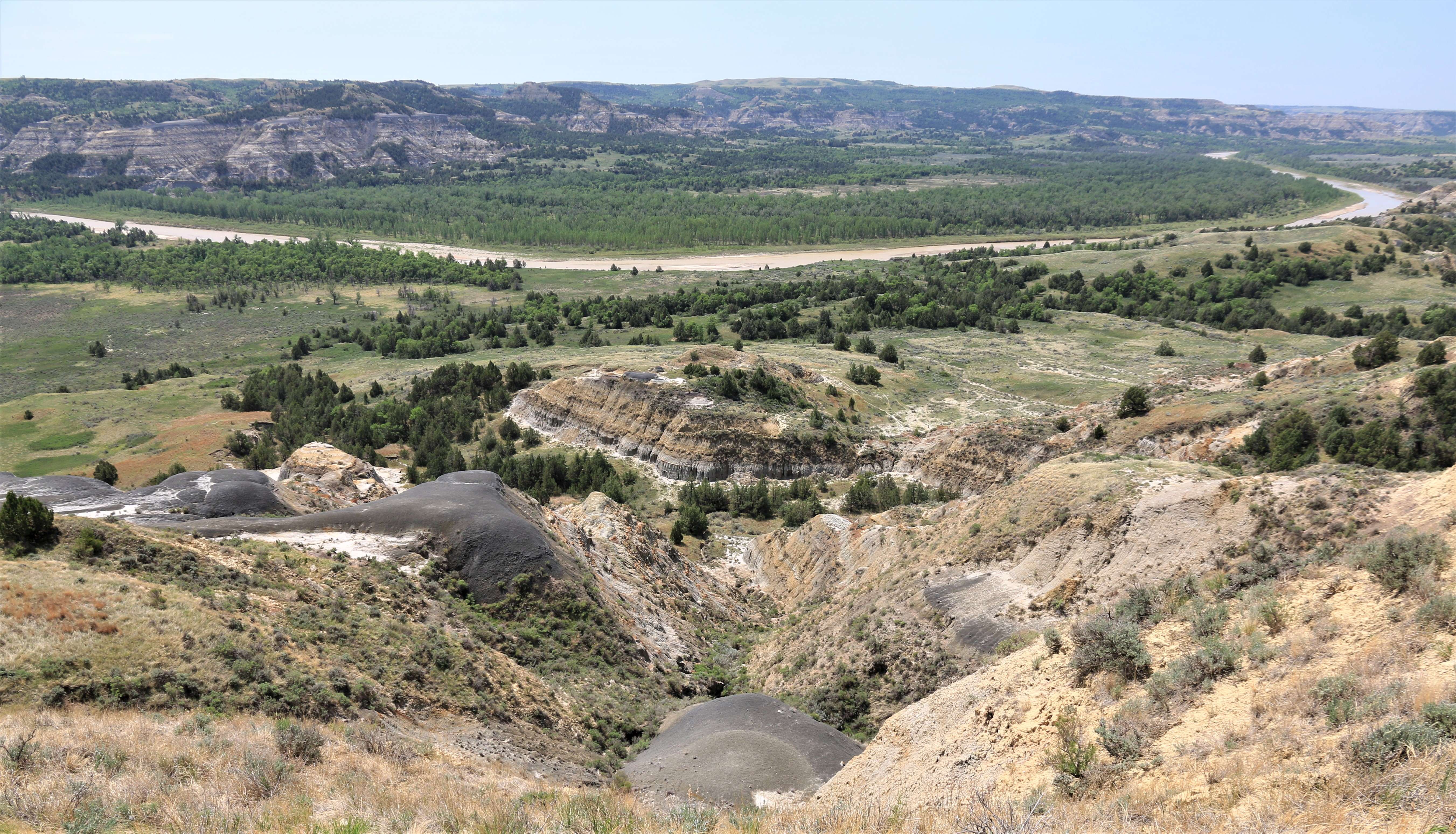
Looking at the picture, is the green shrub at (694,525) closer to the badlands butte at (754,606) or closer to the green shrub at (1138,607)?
the badlands butte at (754,606)

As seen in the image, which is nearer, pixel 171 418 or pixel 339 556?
pixel 339 556

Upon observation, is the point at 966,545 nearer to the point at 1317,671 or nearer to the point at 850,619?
the point at 850,619

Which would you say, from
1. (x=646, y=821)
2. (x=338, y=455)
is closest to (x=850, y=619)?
(x=646, y=821)

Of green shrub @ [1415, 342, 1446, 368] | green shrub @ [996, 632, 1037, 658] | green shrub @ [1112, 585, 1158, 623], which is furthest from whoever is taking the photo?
green shrub @ [1415, 342, 1446, 368]

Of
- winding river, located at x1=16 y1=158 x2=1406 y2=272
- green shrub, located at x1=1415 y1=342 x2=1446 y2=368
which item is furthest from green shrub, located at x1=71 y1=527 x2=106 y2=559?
winding river, located at x1=16 y1=158 x2=1406 y2=272

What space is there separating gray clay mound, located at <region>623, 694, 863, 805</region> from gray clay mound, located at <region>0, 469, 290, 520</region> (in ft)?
61.9

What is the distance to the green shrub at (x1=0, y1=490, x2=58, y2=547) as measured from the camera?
17.8m

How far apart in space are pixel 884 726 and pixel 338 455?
106 ft

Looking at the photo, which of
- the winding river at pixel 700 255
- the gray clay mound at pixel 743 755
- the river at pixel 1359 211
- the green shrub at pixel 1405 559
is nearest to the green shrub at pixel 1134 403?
the green shrub at pixel 1405 559

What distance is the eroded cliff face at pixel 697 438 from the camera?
4900 cm

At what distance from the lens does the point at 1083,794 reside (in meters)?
10.2

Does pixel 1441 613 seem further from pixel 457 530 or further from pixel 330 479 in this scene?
pixel 330 479

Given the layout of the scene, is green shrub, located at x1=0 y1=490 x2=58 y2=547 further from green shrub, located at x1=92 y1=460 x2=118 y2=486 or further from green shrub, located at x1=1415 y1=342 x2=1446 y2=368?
green shrub, located at x1=1415 y1=342 x2=1446 y2=368

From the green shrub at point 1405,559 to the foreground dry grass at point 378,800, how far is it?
5.24 meters
